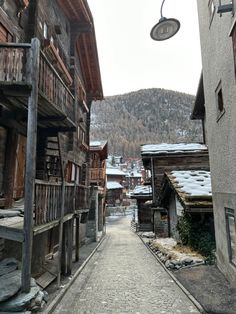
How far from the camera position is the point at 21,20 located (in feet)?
29.8

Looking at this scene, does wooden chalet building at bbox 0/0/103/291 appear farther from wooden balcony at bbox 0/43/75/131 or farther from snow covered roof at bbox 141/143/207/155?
snow covered roof at bbox 141/143/207/155

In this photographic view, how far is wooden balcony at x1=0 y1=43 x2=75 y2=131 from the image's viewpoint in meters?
6.30

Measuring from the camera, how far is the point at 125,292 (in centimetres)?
826

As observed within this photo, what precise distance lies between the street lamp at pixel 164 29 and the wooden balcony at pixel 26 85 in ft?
9.42

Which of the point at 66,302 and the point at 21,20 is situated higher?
the point at 21,20

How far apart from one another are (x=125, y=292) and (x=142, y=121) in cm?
16454

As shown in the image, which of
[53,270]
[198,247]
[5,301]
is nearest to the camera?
[5,301]

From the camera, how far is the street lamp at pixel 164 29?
6875mm

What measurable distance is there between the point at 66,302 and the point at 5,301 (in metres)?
2.17

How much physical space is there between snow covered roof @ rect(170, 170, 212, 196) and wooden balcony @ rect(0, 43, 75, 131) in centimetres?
612

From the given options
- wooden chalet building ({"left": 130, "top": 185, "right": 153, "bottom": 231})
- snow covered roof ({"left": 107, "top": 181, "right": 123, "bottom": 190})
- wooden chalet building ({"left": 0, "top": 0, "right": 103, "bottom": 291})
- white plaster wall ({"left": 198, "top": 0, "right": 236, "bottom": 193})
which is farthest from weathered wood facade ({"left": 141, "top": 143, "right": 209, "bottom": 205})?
snow covered roof ({"left": 107, "top": 181, "right": 123, "bottom": 190})

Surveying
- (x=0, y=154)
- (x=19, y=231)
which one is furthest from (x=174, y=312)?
(x=0, y=154)

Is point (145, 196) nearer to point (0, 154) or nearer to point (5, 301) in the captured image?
point (0, 154)

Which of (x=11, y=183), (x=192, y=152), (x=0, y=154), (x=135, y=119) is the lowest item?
(x=11, y=183)
